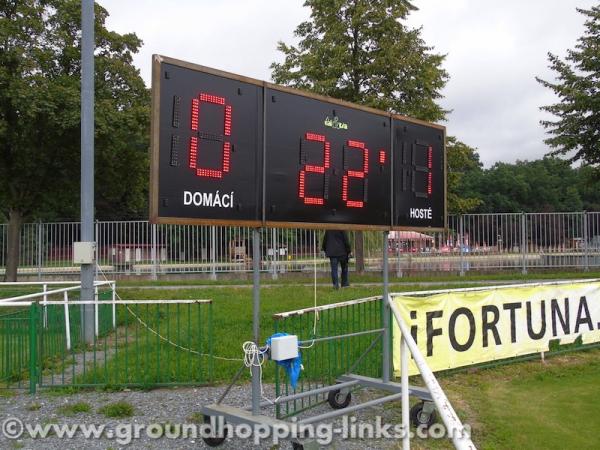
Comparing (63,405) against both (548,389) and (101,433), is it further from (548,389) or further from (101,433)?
(548,389)

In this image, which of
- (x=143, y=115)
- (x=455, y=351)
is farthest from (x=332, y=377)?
(x=143, y=115)

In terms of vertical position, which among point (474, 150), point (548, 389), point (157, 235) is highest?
point (474, 150)

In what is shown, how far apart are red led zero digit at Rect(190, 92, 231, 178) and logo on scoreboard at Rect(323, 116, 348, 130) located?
1320 millimetres

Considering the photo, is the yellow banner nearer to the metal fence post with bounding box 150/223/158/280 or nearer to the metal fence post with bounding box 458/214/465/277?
the metal fence post with bounding box 458/214/465/277

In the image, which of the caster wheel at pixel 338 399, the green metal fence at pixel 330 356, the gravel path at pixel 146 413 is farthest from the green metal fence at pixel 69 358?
the caster wheel at pixel 338 399

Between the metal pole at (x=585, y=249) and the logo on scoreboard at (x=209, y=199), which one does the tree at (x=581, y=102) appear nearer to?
the metal pole at (x=585, y=249)

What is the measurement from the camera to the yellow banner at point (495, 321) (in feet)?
25.8

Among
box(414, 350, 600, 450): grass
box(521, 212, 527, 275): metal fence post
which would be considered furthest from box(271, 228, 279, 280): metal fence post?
box(414, 350, 600, 450): grass

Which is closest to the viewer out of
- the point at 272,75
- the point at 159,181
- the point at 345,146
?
the point at 159,181

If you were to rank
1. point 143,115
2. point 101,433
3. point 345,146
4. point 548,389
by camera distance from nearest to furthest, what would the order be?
point 101,433 < point 345,146 < point 548,389 < point 143,115

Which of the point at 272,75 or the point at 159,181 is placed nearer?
the point at 159,181

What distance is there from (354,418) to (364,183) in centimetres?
254

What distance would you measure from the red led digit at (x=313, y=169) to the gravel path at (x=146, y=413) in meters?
2.31

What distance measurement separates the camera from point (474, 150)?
23.2m
